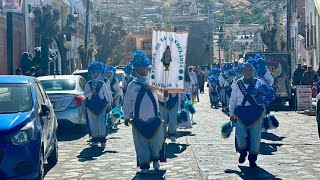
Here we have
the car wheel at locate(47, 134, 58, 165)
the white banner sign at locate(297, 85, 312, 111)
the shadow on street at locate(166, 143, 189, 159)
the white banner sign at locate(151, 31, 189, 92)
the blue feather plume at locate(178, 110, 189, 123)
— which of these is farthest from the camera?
the white banner sign at locate(297, 85, 312, 111)

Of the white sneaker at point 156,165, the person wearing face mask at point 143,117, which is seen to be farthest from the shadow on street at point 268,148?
the person wearing face mask at point 143,117

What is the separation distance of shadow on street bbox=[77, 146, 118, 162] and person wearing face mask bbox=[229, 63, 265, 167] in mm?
2933

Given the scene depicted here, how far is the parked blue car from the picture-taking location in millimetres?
9391

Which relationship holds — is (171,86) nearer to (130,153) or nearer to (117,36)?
(130,153)

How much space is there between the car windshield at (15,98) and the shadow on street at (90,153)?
2624 mm

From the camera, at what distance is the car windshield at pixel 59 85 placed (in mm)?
18125

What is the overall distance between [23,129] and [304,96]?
17190 millimetres

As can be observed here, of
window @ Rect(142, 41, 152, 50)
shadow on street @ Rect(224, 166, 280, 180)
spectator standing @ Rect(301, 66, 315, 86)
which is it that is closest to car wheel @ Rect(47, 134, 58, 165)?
shadow on street @ Rect(224, 166, 280, 180)

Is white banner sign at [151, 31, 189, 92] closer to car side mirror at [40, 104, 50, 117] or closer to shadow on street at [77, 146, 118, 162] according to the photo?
shadow on street at [77, 146, 118, 162]

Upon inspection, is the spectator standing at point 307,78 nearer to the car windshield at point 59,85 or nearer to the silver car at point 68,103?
the car windshield at point 59,85

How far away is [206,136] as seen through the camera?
681 inches

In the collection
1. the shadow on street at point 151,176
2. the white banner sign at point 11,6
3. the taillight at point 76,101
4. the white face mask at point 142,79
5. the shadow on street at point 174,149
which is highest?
the white banner sign at point 11,6

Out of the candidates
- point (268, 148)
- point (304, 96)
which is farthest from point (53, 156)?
point (304, 96)

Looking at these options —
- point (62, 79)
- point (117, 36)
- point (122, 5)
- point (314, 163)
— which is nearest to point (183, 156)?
point (314, 163)
